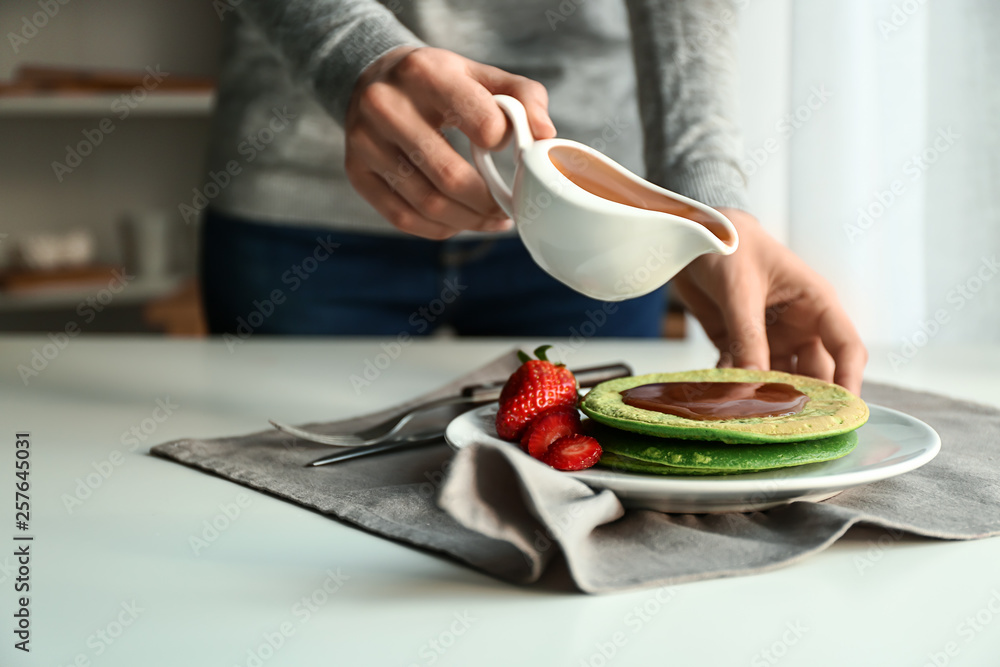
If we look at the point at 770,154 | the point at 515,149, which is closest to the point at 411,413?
the point at 515,149

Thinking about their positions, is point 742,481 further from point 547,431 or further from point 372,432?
point 372,432

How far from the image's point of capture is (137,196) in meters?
3.42

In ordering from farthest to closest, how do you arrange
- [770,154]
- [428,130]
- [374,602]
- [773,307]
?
1. [770,154]
2. [773,307]
3. [428,130]
4. [374,602]

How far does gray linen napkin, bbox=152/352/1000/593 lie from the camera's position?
56cm

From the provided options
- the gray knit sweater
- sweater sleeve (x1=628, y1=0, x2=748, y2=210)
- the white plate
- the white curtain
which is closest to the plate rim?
the white plate

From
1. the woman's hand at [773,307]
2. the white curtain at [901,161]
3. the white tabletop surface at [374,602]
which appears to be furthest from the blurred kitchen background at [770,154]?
the white tabletop surface at [374,602]

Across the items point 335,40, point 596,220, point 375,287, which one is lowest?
point 375,287

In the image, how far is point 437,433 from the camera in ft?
2.95

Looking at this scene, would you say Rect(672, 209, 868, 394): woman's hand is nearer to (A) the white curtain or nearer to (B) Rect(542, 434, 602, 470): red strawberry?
(B) Rect(542, 434, 602, 470): red strawberry

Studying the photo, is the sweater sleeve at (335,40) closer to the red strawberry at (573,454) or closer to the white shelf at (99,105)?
the red strawberry at (573,454)

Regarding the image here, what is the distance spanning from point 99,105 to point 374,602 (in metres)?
2.93

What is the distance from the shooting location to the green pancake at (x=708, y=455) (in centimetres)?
65

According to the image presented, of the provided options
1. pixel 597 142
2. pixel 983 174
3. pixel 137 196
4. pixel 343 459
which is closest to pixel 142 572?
pixel 343 459

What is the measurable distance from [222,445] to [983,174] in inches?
69.3
